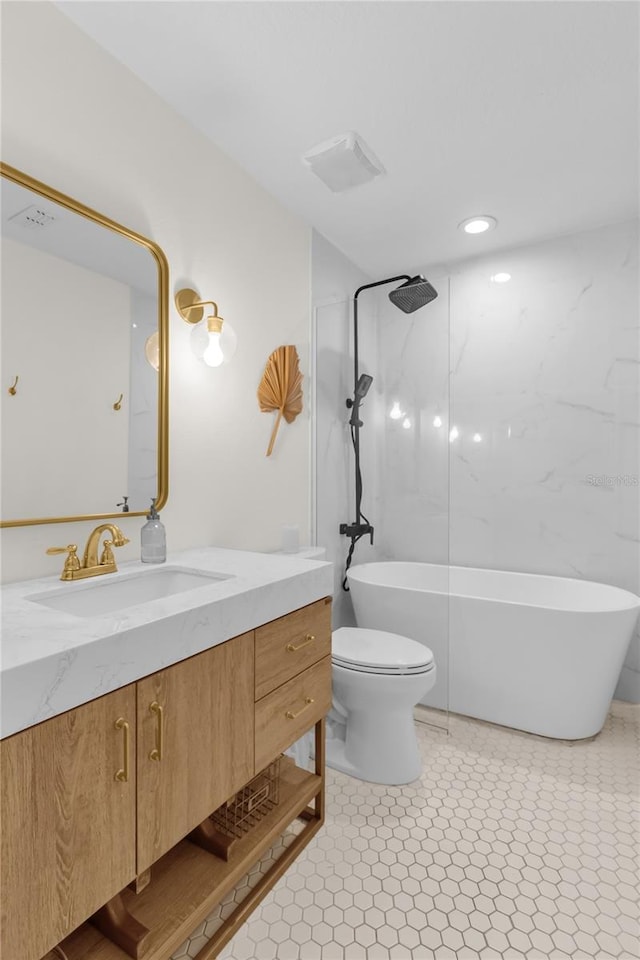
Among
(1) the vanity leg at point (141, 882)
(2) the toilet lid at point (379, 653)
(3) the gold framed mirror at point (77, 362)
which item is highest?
(3) the gold framed mirror at point (77, 362)

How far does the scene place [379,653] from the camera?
1998mm

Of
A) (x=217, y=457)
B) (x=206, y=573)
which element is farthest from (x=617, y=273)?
(x=206, y=573)

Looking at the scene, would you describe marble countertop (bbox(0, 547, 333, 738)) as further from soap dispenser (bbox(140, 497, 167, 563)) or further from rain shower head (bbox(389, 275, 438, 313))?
rain shower head (bbox(389, 275, 438, 313))

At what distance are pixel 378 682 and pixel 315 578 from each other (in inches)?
24.9

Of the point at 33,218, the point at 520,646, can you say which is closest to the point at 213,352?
the point at 33,218

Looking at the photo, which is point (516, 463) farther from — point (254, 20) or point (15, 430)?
point (15, 430)

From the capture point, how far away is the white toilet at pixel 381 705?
188cm

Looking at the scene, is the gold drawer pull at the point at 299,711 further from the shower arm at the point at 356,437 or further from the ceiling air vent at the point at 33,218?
the ceiling air vent at the point at 33,218

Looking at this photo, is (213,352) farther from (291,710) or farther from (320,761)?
(320,761)

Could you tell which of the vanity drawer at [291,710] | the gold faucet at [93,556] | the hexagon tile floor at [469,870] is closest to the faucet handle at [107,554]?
the gold faucet at [93,556]

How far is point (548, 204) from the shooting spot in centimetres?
242

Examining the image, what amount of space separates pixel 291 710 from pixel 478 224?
8.20 ft

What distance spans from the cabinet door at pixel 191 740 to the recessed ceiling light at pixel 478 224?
7.80 feet

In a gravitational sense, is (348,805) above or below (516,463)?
below
